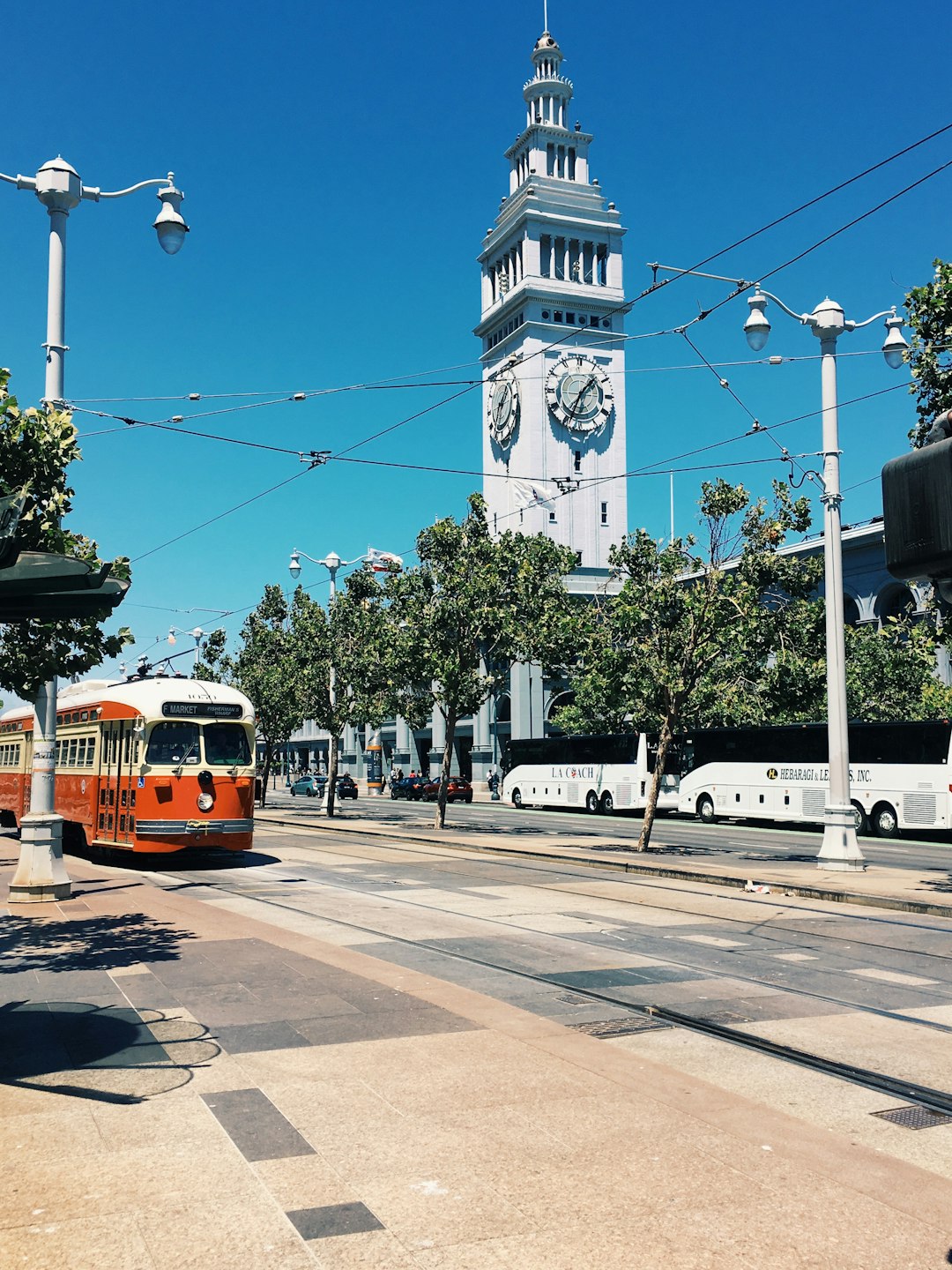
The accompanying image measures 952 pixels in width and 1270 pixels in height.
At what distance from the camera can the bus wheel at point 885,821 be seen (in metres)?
34.8

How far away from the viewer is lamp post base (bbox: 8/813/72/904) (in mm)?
14602

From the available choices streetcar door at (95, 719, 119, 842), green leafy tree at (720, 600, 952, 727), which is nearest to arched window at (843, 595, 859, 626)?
green leafy tree at (720, 600, 952, 727)

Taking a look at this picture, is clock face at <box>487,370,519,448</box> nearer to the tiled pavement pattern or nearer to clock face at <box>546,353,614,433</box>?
clock face at <box>546,353,614,433</box>

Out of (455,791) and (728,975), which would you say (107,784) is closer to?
(728,975)

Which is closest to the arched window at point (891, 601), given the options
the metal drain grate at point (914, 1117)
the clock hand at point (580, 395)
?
the clock hand at point (580, 395)

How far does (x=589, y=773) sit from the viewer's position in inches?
1970

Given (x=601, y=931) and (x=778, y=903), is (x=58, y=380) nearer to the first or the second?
(x=601, y=931)

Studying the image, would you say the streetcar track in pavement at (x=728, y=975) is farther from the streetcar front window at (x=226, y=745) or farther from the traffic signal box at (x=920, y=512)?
the traffic signal box at (x=920, y=512)

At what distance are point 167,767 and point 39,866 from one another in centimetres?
510

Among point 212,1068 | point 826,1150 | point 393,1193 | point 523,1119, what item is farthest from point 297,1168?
point 826,1150

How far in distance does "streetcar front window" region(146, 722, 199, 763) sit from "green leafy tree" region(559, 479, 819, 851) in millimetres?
9149

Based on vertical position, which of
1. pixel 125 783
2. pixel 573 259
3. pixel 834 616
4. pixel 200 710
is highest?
pixel 573 259

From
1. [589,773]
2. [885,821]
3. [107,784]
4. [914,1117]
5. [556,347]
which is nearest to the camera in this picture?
[914,1117]

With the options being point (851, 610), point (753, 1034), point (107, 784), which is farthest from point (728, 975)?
point (851, 610)
